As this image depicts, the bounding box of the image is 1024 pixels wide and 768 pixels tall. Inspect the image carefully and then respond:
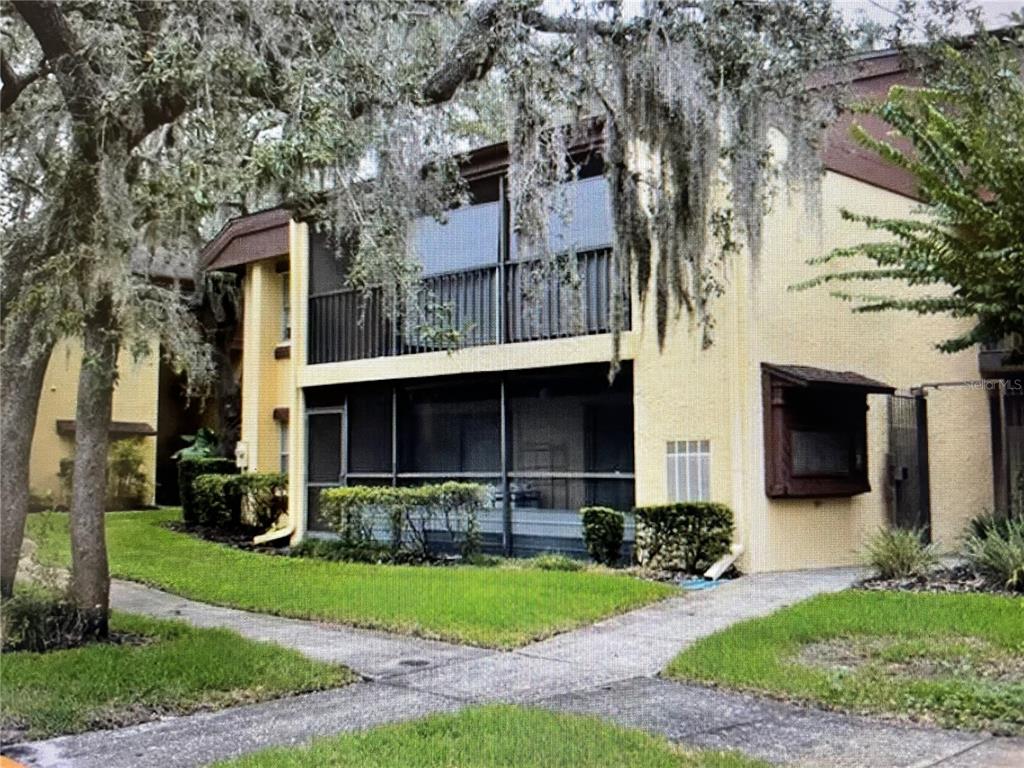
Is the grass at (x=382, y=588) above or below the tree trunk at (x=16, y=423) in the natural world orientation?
below

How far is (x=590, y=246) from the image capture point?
1055cm

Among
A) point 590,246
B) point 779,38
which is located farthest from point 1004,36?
point 590,246

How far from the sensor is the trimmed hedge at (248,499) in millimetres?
12141

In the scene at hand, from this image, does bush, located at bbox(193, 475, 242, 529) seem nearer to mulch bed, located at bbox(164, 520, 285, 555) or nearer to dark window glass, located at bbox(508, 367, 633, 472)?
mulch bed, located at bbox(164, 520, 285, 555)

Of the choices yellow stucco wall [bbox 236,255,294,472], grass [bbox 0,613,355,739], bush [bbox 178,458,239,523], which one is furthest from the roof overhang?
grass [bbox 0,613,355,739]

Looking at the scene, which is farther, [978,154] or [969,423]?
[969,423]

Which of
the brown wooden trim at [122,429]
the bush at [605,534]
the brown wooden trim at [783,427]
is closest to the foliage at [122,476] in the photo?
the brown wooden trim at [122,429]

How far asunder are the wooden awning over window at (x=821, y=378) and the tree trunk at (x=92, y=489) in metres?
6.07

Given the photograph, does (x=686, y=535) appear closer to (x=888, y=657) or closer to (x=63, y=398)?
(x=888, y=657)

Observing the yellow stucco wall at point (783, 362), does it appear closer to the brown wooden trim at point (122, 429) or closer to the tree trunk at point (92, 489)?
the brown wooden trim at point (122, 429)

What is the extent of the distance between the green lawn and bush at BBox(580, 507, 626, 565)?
2.52 metres

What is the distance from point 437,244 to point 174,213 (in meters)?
5.73

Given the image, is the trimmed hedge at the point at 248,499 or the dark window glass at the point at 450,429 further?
the trimmed hedge at the point at 248,499

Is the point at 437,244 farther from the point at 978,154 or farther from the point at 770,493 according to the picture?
the point at 978,154
